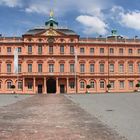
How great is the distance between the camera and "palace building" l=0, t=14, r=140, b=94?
72875mm

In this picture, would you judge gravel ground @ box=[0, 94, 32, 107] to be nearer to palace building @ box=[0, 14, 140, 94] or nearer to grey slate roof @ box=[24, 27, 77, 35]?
palace building @ box=[0, 14, 140, 94]

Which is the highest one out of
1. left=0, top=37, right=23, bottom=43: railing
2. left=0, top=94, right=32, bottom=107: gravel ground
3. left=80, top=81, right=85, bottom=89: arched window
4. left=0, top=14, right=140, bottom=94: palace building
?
left=0, top=37, right=23, bottom=43: railing

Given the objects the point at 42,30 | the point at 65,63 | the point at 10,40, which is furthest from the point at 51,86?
the point at 10,40

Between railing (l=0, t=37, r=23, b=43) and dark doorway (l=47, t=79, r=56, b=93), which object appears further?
dark doorway (l=47, t=79, r=56, b=93)

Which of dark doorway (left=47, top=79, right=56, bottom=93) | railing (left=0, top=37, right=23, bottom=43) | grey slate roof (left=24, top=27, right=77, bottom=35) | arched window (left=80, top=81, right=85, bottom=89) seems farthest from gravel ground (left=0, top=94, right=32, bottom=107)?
grey slate roof (left=24, top=27, right=77, bottom=35)

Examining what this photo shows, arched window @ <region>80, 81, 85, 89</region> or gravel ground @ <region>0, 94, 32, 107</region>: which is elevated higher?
arched window @ <region>80, 81, 85, 89</region>

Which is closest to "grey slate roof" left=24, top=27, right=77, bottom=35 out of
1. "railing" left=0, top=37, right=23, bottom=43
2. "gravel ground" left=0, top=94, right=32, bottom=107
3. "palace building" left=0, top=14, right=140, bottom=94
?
"palace building" left=0, top=14, right=140, bottom=94

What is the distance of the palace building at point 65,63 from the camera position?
72875 millimetres

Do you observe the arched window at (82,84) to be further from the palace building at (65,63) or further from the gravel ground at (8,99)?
the gravel ground at (8,99)

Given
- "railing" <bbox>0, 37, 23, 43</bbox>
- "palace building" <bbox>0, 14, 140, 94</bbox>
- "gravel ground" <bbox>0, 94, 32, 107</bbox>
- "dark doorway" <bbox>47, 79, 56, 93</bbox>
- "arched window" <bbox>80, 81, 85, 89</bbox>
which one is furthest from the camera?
"arched window" <bbox>80, 81, 85, 89</bbox>

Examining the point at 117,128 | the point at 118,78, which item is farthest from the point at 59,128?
the point at 118,78

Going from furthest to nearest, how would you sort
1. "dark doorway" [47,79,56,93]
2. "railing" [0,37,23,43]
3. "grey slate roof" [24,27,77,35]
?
"dark doorway" [47,79,56,93] → "grey slate roof" [24,27,77,35] → "railing" [0,37,23,43]

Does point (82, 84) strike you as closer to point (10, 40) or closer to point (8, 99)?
point (10, 40)

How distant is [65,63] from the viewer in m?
74.6
